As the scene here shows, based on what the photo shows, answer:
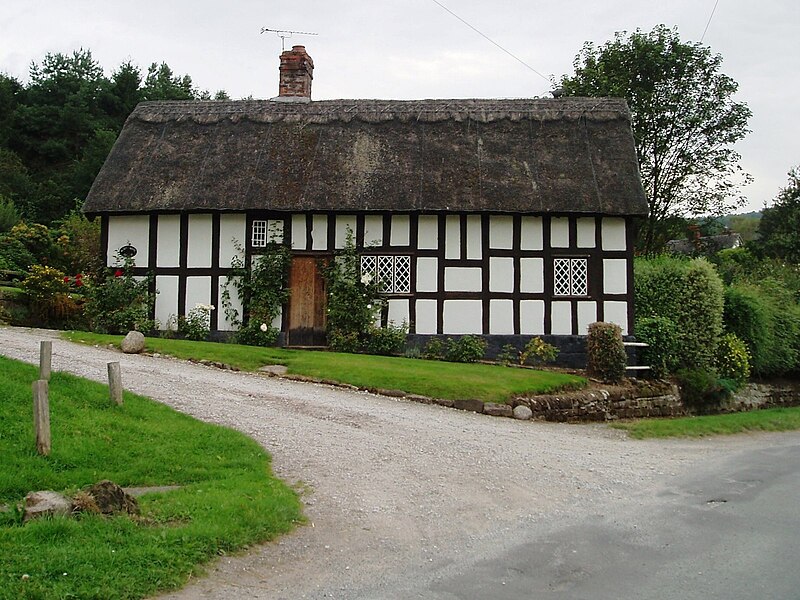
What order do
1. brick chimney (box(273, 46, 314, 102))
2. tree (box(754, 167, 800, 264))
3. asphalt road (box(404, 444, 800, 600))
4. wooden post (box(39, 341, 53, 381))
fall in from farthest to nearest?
tree (box(754, 167, 800, 264)) → brick chimney (box(273, 46, 314, 102)) → wooden post (box(39, 341, 53, 381)) → asphalt road (box(404, 444, 800, 600))

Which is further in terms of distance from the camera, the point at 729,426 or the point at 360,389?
the point at 729,426

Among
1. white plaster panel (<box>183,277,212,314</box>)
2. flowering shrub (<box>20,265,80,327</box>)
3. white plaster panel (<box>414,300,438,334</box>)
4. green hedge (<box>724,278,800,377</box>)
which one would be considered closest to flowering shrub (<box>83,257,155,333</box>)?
white plaster panel (<box>183,277,212,314</box>)

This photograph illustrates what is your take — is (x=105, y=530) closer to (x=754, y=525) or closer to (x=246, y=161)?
(x=754, y=525)

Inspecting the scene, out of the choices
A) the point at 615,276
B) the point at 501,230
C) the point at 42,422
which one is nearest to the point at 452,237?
the point at 501,230

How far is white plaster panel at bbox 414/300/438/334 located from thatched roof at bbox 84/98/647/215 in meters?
2.35

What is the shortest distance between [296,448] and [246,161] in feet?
40.0

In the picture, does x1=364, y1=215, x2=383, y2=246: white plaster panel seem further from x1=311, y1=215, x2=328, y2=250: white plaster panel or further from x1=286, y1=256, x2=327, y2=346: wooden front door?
x1=286, y1=256, x2=327, y2=346: wooden front door

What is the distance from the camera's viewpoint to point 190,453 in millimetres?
9125

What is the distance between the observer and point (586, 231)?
1986cm

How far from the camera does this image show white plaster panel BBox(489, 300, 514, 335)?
19.6m

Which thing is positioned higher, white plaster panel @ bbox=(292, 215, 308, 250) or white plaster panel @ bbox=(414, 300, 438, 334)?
white plaster panel @ bbox=(292, 215, 308, 250)

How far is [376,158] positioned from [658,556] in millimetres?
15068

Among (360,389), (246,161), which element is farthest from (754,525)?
(246,161)

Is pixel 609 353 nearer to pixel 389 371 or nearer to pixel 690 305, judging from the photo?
pixel 690 305
